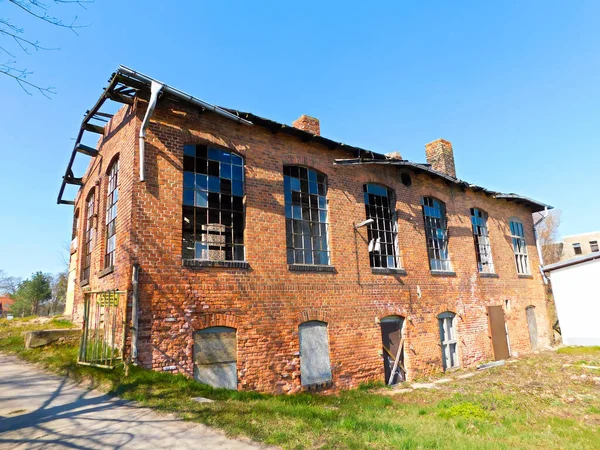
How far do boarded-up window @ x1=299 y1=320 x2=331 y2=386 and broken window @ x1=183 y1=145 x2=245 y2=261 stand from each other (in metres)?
2.50

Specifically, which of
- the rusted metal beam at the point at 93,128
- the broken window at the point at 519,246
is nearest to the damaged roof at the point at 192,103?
the rusted metal beam at the point at 93,128

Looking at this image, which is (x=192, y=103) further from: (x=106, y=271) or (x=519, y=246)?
(x=519, y=246)

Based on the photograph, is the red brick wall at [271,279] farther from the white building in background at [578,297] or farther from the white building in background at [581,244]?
the white building in background at [581,244]

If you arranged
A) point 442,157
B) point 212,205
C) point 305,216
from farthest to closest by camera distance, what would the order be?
point 442,157 → point 305,216 → point 212,205

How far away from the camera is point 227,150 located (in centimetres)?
914

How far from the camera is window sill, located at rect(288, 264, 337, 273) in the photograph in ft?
31.1

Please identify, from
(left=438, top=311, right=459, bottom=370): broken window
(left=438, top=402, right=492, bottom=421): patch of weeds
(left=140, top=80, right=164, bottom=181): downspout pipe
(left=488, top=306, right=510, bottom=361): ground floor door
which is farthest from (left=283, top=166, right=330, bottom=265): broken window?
(left=488, top=306, right=510, bottom=361): ground floor door

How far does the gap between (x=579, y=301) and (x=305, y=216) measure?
14.3 m

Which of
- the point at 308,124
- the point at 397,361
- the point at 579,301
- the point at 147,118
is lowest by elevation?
the point at 397,361

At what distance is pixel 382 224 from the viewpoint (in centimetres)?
1217

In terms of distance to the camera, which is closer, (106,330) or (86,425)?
(86,425)

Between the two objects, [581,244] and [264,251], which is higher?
[581,244]

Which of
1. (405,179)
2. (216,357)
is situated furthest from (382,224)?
(216,357)

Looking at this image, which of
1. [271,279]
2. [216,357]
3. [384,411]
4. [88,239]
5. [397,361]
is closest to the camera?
[384,411]
